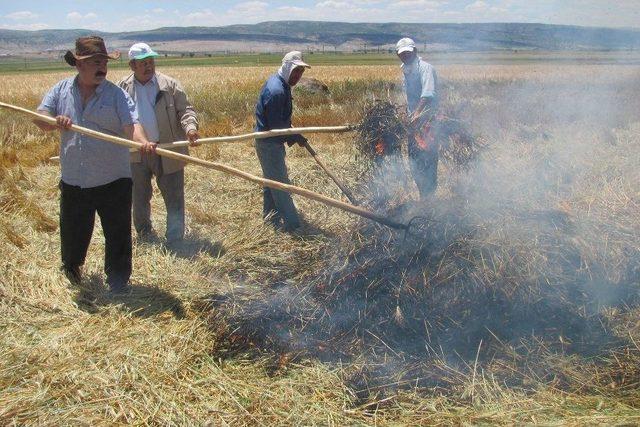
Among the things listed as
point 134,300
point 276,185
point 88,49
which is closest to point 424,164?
point 276,185

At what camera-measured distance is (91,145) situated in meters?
3.62

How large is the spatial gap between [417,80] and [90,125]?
321 cm

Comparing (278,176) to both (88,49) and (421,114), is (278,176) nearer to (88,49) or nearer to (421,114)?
(421,114)

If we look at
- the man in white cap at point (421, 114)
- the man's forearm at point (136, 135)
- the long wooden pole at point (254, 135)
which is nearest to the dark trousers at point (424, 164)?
the man in white cap at point (421, 114)

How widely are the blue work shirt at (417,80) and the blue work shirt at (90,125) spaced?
9.27 ft

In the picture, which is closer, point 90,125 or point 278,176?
point 90,125

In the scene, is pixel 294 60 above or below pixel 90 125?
above

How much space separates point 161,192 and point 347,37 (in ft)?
410

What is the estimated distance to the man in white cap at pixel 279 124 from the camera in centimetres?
464

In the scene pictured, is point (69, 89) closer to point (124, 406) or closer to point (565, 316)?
point (124, 406)

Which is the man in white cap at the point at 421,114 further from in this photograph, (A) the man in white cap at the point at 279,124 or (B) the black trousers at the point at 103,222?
(B) the black trousers at the point at 103,222

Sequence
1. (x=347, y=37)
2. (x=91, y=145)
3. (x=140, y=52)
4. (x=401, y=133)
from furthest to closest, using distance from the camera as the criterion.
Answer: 1. (x=347, y=37)
2. (x=140, y=52)
3. (x=401, y=133)
4. (x=91, y=145)

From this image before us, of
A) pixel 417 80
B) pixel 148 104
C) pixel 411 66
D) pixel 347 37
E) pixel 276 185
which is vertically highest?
pixel 347 37

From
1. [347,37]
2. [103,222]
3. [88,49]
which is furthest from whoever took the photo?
[347,37]
